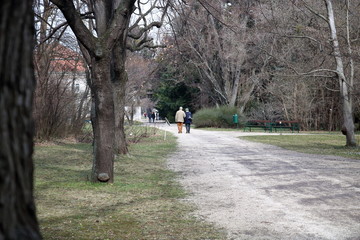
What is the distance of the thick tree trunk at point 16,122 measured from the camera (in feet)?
7.66

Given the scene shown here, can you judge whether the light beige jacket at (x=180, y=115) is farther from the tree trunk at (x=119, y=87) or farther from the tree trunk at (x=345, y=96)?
the tree trunk at (x=119, y=87)

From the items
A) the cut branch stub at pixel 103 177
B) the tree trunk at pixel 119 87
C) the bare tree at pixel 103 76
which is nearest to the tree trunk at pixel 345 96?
the tree trunk at pixel 119 87

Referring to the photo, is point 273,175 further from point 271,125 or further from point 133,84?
point 133,84

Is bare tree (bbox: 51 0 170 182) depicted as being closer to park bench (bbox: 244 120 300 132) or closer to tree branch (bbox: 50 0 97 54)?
tree branch (bbox: 50 0 97 54)

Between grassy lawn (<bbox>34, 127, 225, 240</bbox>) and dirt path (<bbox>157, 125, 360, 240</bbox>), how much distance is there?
43 cm

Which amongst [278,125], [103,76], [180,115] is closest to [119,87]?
[103,76]

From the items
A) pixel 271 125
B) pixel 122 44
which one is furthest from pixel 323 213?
pixel 271 125

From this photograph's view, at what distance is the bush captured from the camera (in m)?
45.9

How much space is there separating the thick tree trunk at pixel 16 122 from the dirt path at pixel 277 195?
4286 mm

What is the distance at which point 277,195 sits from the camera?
375 inches

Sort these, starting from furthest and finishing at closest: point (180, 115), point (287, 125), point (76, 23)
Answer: point (287, 125) < point (180, 115) < point (76, 23)

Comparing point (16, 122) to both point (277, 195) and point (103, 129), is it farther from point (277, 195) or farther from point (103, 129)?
point (103, 129)

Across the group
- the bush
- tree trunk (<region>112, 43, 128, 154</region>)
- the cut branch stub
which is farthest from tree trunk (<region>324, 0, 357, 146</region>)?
the bush

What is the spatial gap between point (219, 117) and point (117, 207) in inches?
1500
